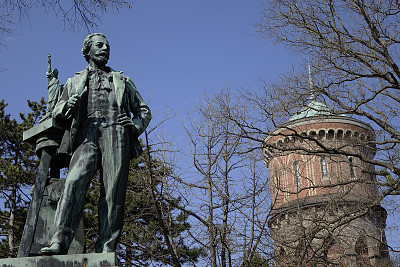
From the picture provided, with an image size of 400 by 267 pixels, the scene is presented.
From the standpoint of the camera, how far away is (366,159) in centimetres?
1599

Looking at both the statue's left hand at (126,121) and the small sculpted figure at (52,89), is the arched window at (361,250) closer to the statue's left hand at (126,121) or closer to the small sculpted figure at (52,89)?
the statue's left hand at (126,121)

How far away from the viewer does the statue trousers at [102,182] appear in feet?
18.1

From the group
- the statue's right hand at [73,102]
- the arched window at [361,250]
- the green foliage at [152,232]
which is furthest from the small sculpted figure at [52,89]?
the arched window at [361,250]

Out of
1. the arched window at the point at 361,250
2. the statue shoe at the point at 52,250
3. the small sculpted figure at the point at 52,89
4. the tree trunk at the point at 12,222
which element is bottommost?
the statue shoe at the point at 52,250

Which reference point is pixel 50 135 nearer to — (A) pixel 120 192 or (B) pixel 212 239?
(A) pixel 120 192

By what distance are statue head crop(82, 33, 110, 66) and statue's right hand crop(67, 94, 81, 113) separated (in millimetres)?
680

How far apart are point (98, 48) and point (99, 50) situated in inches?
1.0

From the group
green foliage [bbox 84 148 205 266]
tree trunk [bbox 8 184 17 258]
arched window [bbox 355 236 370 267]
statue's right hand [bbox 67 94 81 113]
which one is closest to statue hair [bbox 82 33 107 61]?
statue's right hand [bbox 67 94 81 113]

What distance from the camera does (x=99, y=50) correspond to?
20.6 ft

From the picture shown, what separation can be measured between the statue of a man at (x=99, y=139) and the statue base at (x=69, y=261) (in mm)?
92

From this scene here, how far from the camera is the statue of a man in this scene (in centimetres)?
556

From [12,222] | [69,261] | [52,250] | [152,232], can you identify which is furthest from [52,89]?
Answer: [12,222]

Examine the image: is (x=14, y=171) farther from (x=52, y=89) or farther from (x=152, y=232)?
(x=52, y=89)

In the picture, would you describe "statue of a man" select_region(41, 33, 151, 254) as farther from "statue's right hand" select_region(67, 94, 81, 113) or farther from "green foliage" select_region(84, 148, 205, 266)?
"green foliage" select_region(84, 148, 205, 266)
